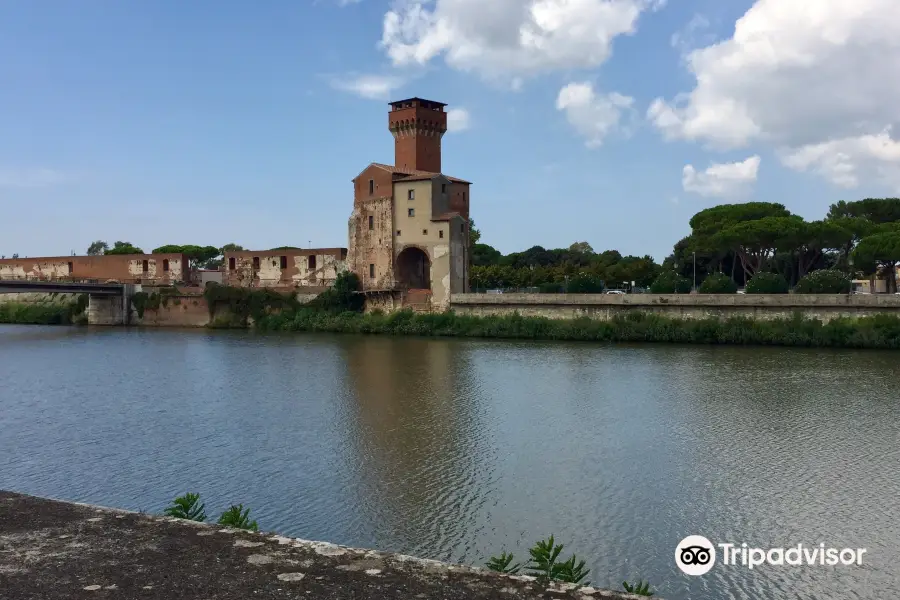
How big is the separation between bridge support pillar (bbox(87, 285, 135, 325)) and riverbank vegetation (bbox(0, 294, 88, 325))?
3.57ft

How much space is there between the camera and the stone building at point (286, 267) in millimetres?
44656

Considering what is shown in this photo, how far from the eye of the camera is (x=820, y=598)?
7.56 metres

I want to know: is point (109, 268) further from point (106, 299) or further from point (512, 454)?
point (512, 454)

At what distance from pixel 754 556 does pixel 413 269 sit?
116ft

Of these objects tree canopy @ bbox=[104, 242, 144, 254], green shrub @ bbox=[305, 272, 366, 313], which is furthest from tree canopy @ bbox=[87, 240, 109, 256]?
green shrub @ bbox=[305, 272, 366, 313]

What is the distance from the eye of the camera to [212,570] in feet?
14.8

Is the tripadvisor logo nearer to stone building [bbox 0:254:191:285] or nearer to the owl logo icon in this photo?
the owl logo icon

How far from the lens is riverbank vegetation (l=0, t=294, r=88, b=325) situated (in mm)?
50156

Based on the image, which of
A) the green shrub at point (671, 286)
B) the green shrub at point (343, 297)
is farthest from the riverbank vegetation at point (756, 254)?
the green shrub at point (343, 297)

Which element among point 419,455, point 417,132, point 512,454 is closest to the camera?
point 419,455

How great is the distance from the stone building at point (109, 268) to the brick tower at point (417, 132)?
53.7 feet

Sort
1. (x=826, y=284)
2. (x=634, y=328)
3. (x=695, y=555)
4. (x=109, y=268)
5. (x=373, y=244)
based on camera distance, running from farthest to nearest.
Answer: (x=109, y=268)
(x=373, y=244)
(x=634, y=328)
(x=826, y=284)
(x=695, y=555)

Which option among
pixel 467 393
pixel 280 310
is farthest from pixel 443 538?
pixel 280 310

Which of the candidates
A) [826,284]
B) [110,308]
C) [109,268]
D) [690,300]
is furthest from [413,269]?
[109,268]
